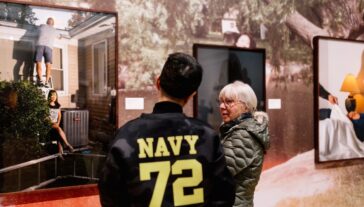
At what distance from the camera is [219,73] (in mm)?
3424

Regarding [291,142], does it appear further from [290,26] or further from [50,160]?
[50,160]

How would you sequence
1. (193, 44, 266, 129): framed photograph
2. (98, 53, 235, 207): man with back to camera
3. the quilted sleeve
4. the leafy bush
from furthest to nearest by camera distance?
(193, 44, 266, 129): framed photograph < the leafy bush < the quilted sleeve < (98, 53, 235, 207): man with back to camera

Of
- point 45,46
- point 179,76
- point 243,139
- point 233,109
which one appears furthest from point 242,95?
point 45,46

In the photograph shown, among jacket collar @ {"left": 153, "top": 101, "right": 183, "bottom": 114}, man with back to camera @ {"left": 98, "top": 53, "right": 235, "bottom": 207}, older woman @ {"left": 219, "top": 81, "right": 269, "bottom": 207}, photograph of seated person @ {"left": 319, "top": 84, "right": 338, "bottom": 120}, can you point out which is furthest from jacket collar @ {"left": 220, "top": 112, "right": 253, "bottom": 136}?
photograph of seated person @ {"left": 319, "top": 84, "right": 338, "bottom": 120}

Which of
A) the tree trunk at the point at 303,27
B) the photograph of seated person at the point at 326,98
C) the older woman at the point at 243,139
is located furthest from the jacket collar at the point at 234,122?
the photograph of seated person at the point at 326,98

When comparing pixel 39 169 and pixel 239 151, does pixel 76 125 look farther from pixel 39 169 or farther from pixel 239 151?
pixel 239 151

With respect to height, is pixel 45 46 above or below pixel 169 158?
above

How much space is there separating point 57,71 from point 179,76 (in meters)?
1.52

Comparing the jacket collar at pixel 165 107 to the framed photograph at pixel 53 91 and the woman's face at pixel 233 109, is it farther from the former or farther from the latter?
the framed photograph at pixel 53 91

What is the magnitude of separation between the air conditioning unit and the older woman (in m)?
1.11

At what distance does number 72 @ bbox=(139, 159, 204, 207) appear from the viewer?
143cm

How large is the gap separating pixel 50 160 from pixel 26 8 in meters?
1.02

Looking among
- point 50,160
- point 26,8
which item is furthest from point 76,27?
point 50,160

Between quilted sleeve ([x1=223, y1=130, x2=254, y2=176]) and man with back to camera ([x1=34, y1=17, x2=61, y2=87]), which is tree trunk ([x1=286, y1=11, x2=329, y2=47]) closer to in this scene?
quilted sleeve ([x1=223, y1=130, x2=254, y2=176])
